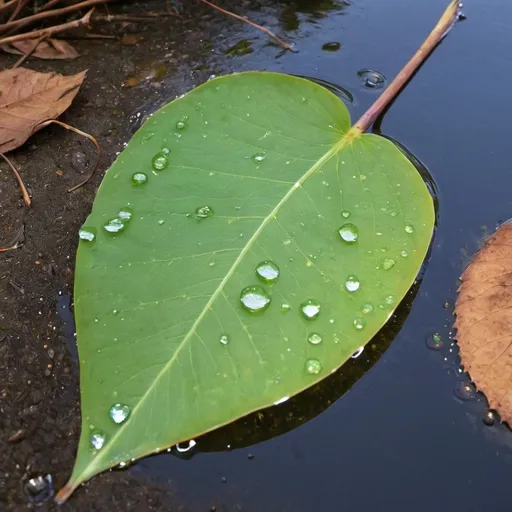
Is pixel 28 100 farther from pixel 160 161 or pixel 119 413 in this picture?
pixel 119 413

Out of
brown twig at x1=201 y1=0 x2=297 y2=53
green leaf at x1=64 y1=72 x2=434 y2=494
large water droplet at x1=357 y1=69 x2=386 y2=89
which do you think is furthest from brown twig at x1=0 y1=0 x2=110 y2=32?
large water droplet at x1=357 y1=69 x2=386 y2=89

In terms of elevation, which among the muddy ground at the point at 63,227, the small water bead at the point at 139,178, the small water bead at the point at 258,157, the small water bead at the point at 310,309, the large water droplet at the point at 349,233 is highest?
the small water bead at the point at 258,157

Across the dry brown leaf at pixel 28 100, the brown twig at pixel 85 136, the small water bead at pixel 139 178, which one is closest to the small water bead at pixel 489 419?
the small water bead at pixel 139 178

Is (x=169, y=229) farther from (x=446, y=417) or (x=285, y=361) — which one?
(x=446, y=417)

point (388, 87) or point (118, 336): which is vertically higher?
point (388, 87)

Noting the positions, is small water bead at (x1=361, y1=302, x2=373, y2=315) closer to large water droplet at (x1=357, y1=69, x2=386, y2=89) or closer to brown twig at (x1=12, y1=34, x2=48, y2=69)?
large water droplet at (x1=357, y1=69, x2=386, y2=89)

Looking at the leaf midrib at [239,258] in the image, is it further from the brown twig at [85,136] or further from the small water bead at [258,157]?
the brown twig at [85,136]

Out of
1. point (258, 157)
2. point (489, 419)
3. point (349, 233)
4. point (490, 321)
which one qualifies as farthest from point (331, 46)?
point (489, 419)

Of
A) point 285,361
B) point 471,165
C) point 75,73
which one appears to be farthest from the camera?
point 75,73

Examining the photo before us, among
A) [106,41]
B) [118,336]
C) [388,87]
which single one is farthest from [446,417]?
[106,41]
